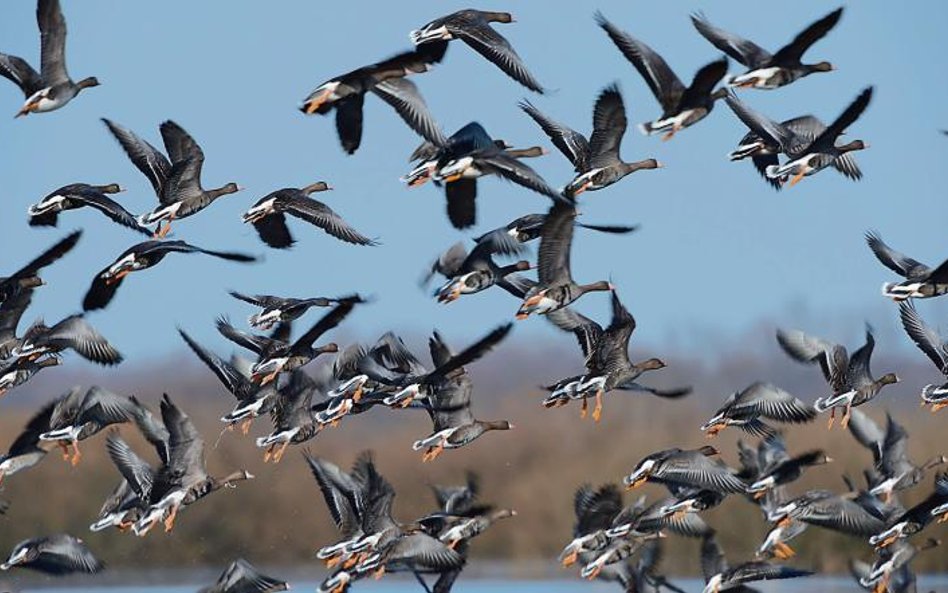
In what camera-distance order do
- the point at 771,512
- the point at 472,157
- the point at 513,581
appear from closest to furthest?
1. the point at 472,157
2. the point at 771,512
3. the point at 513,581

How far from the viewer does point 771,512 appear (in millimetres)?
20828

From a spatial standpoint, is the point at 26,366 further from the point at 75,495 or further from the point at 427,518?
the point at 75,495

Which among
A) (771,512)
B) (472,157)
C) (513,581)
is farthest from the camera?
(513,581)

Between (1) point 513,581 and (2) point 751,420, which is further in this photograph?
(1) point 513,581

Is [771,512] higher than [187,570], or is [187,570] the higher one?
[771,512]

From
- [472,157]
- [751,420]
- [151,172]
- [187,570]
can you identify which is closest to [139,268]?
[151,172]

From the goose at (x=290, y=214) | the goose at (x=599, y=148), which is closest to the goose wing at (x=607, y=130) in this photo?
the goose at (x=599, y=148)

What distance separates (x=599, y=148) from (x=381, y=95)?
195 cm

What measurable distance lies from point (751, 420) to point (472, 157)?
12.8ft

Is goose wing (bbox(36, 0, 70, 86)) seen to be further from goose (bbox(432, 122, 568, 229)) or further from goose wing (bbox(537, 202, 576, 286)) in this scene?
goose wing (bbox(537, 202, 576, 286))

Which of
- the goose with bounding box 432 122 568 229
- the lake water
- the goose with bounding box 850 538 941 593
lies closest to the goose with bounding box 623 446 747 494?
the goose with bounding box 850 538 941 593

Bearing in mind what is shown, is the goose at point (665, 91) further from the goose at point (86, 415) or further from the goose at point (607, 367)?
the goose at point (86, 415)

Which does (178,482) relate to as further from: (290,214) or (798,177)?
(798,177)

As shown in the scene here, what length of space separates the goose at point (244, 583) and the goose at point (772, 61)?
583 cm
